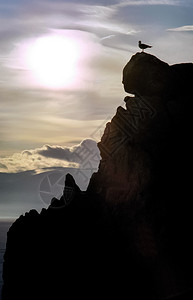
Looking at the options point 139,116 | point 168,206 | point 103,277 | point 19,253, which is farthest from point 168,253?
point 19,253

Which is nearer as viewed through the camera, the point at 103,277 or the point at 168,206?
the point at 168,206

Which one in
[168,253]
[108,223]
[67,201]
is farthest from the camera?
[67,201]

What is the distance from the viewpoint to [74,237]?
2527 inches

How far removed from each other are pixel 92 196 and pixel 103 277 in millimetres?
8990

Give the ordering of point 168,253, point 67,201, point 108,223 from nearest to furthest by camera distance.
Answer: point 168,253 → point 108,223 → point 67,201

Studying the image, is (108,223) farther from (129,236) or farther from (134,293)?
(134,293)

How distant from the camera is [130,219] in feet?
191

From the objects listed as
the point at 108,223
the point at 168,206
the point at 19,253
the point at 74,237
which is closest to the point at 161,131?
the point at 168,206

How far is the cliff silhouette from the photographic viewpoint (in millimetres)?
56375

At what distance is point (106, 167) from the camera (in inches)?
2479

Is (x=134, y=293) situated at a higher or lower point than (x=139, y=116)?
lower

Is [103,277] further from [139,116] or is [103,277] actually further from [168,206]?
[139,116]

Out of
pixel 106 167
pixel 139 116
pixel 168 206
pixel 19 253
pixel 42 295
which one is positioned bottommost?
pixel 42 295

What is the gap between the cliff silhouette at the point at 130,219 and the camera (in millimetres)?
56375
